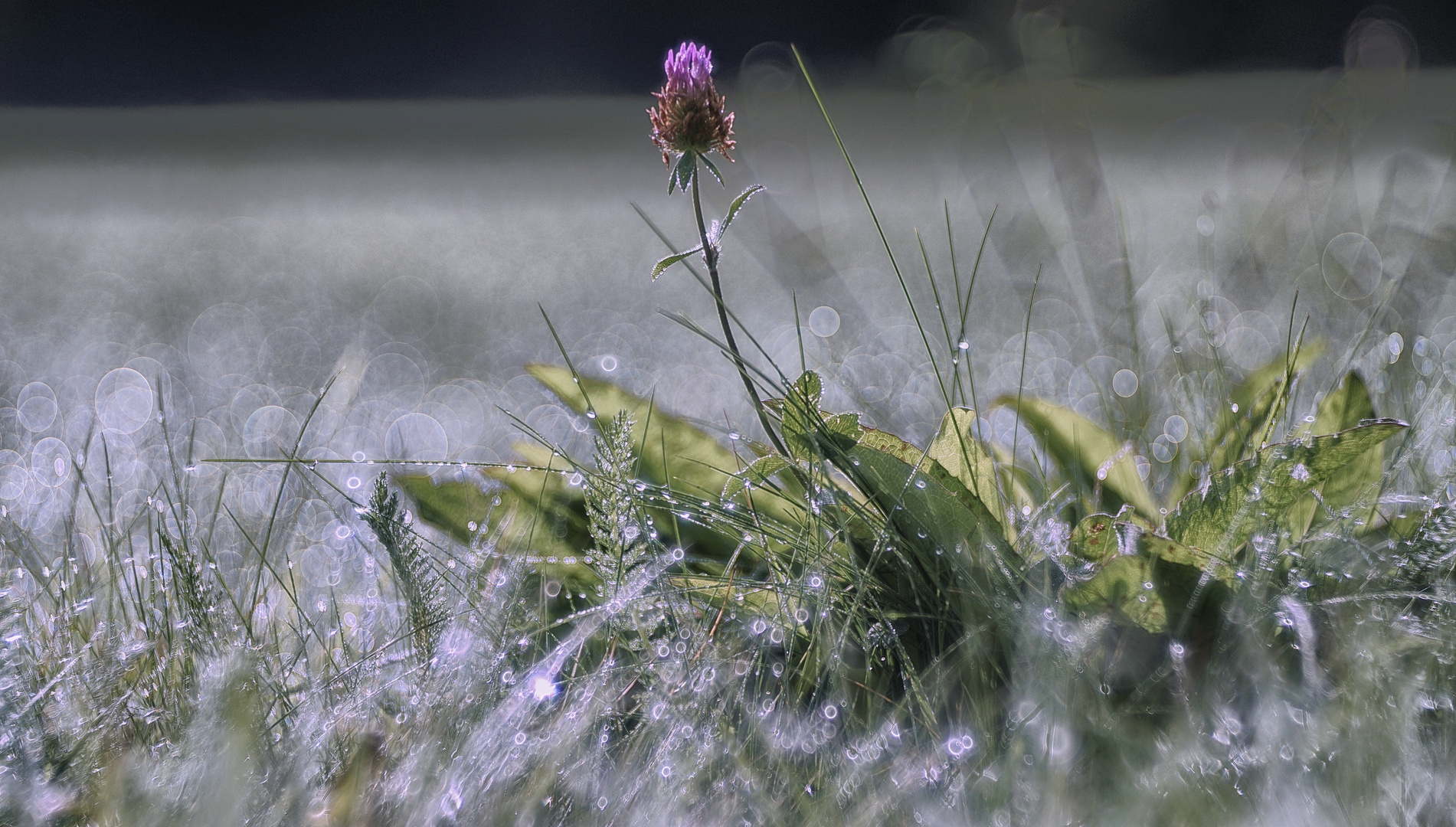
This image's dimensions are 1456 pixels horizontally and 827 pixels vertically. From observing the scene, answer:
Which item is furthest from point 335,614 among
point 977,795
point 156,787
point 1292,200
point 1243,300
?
point 1243,300

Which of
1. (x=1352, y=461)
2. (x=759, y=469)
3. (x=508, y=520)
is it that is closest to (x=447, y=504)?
(x=508, y=520)

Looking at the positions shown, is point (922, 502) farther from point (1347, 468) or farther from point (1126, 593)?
point (1347, 468)

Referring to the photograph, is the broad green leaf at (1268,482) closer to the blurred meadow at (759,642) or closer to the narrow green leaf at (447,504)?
the blurred meadow at (759,642)

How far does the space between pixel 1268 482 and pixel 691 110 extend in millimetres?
274

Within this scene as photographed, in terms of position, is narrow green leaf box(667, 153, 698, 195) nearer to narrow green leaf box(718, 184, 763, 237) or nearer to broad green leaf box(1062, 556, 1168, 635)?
narrow green leaf box(718, 184, 763, 237)

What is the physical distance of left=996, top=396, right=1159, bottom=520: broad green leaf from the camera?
1.45 ft

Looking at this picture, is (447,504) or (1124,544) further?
A: (447,504)

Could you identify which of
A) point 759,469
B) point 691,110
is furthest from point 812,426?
point 691,110

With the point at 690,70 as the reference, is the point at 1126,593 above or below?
below

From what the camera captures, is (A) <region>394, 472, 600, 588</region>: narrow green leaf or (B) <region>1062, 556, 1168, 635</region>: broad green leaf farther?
(A) <region>394, 472, 600, 588</region>: narrow green leaf

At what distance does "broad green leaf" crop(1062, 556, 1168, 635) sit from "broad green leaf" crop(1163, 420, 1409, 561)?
3cm

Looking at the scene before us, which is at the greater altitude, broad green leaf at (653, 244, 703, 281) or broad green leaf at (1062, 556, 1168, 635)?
broad green leaf at (653, 244, 703, 281)

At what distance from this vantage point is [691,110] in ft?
1.28

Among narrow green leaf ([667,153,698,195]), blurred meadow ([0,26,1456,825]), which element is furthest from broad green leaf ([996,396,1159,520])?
narrow green leaf ([667,153,698,195])
